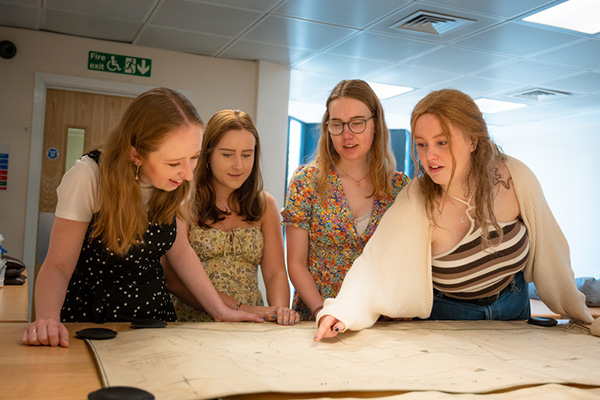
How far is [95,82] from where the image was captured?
4.92m

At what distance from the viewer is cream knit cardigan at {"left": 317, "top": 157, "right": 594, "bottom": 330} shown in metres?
1.68

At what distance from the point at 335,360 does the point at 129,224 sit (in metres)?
0.68

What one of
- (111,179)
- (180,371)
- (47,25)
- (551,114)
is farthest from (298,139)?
(180,371)

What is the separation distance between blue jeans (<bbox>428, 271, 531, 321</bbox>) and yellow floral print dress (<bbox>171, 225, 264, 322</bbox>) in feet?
2.11

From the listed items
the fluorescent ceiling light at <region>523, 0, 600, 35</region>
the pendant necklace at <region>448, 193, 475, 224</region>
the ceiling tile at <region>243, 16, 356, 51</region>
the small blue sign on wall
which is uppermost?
the fluorescent ceiling light at <region>523, 0, 600, 35</region>

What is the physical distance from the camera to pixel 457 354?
1.30 m

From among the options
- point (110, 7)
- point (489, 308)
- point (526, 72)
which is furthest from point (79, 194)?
point (526, 72)

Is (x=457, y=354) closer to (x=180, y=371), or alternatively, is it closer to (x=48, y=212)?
(x=180, y=371)

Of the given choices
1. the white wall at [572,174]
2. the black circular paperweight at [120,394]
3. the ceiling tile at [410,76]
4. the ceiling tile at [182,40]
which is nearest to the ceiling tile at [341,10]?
the ceiling tile at [182,40]

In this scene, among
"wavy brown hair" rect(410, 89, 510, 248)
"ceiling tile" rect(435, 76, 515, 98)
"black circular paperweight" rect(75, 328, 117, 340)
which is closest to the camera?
"black circular paperweight" rect(75, 328, 117, 340)

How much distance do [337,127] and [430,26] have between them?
101 inches

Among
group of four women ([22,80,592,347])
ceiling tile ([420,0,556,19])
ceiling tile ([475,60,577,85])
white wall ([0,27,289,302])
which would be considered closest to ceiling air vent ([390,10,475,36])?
ceiling tile ([420,0,556,19])

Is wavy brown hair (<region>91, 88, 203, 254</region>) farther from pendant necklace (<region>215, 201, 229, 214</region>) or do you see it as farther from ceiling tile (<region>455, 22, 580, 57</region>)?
ceiling tile (<region>455, 22, 580, 57</region>)

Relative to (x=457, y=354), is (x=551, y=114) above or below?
above
